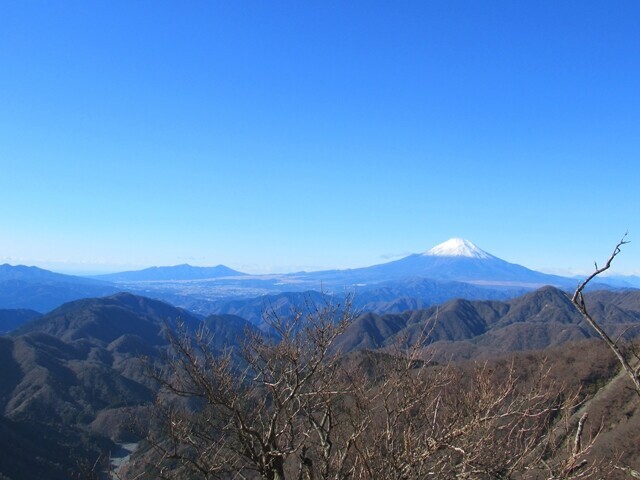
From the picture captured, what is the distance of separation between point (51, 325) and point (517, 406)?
175 metres

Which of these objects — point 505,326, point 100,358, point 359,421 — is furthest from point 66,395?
point 505,326

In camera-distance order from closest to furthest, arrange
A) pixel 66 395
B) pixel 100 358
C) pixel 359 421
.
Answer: pixel 359 421 → pixel 66 395 → pixel 100 358

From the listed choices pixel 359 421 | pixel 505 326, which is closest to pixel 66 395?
→ pixel 359 421

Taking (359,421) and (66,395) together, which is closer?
(359,421)

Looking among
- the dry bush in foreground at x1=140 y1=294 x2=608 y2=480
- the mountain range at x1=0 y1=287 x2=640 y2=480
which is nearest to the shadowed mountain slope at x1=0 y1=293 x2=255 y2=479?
the mountain range at x1=0 y1=287 x2=640 y2=480

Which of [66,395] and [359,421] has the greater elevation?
[359,421]

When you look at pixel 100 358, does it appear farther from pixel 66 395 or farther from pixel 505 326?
pixel 505 326

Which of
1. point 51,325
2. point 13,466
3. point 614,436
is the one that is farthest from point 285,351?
point 51,325

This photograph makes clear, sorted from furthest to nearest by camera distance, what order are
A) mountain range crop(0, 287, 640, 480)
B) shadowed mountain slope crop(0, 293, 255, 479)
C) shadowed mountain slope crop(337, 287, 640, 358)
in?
1. shadowed mountain slope crop(337, 287, 640, 358)
2. shadowed mountain slope crop(0, 293, 255, 479)
3. mountain range crop(0, 287, 640, 480)

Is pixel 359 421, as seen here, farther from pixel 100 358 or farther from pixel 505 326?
pixel 505 326

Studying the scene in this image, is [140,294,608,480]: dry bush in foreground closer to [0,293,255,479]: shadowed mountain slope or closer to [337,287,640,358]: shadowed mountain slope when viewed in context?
[0,293,255,479]: shadowed mountain slope

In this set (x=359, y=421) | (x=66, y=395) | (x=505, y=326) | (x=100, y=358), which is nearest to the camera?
(x=359, y=421)

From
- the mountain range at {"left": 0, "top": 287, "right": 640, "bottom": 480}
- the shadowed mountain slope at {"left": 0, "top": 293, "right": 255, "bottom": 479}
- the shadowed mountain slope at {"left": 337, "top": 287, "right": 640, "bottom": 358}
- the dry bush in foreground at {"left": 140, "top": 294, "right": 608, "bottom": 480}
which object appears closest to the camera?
the dry bush in foreground at {"left": 140, "top": 294, "right": 608, "bottom": 480}

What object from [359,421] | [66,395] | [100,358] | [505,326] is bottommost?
[66,395]
